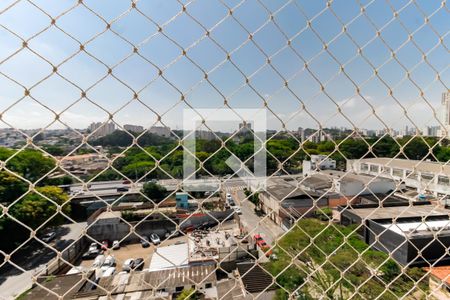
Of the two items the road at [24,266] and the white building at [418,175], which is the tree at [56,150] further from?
the road at [24,266]

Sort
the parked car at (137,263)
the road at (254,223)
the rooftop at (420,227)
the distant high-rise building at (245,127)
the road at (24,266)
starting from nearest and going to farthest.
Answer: the parked car at (137,263)
the distant high-rise building at (245,127)
the rooftop at (420,227)
the road at (24,266)
the road at (254,223)

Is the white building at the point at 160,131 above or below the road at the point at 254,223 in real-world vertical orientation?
above

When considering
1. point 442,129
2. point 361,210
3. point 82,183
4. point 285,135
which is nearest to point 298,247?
point 442,129

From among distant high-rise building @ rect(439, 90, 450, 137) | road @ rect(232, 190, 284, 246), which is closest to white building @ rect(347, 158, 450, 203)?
distant high-rise building @ rect(439, 90, 450, 137)

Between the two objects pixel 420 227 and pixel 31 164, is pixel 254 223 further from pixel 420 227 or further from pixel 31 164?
pixel 31 164

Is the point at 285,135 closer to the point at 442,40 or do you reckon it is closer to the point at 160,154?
the point at 160,154

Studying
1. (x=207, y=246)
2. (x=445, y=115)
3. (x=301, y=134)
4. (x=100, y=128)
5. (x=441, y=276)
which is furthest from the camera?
(x=441, y=276)

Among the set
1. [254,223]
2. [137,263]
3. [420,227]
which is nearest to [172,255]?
[420,227]

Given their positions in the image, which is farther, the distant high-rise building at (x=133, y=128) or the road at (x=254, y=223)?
the road at (x=254, y=223)

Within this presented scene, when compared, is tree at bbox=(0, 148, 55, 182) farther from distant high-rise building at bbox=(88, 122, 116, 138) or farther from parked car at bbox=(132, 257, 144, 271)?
parked car at bbox=(132, 257, 144, 271)

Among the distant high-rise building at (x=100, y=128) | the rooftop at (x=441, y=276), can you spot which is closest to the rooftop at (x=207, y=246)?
the distant high-rise building at (x=100, y=128)
